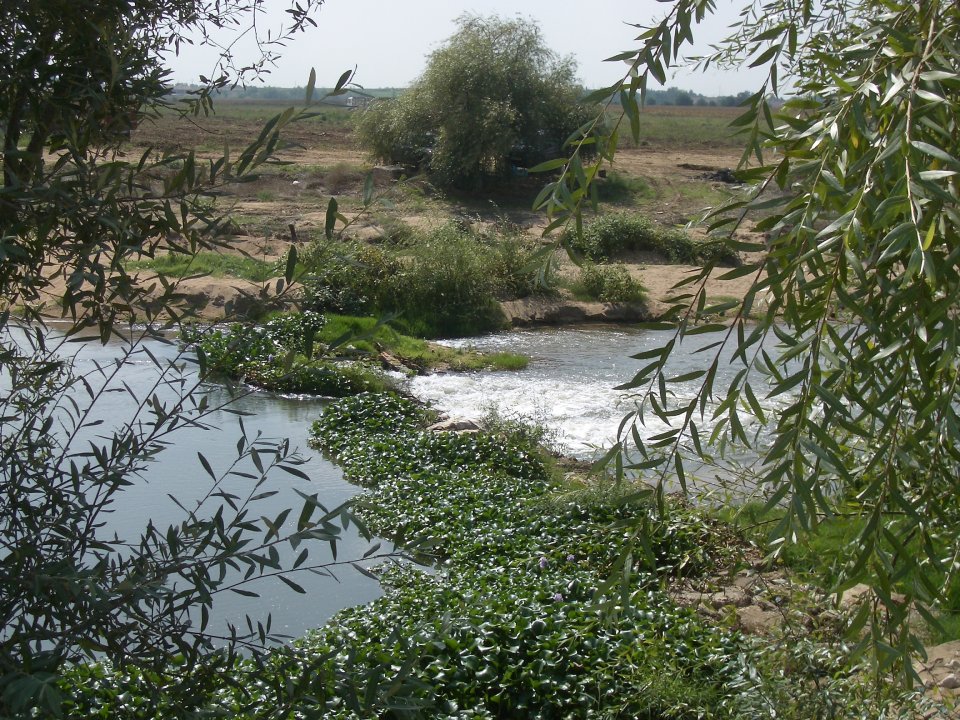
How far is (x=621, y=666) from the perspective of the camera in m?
4.57

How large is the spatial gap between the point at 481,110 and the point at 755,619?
65.0ft

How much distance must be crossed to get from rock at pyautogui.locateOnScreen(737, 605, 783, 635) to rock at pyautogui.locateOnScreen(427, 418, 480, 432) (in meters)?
4.21

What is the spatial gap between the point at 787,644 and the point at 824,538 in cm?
274

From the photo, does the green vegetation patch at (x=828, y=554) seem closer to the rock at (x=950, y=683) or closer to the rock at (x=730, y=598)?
the rock at (x=950, y=683)

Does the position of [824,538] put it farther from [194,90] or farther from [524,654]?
[194,90]

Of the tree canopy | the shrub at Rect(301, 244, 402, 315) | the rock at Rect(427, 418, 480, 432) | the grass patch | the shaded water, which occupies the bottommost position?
the shaded water

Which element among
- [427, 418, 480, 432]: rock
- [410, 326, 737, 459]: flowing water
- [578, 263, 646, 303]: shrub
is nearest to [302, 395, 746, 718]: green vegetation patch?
[427, 418, 480, 432]: rock

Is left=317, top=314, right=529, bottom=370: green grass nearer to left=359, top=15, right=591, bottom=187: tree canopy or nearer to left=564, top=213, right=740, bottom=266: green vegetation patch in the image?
left=564, top=213, right=740, bottom=266: green vegetation patch

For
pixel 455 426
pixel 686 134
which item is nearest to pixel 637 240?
pixel 455 426

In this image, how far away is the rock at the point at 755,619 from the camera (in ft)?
17.4

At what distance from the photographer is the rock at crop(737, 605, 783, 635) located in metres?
5.32

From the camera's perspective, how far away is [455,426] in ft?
31.6

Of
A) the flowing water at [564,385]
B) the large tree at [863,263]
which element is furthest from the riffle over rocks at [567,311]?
the large tree at [863,263]

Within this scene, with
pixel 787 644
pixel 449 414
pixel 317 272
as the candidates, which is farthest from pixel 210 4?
pixel 449 414
